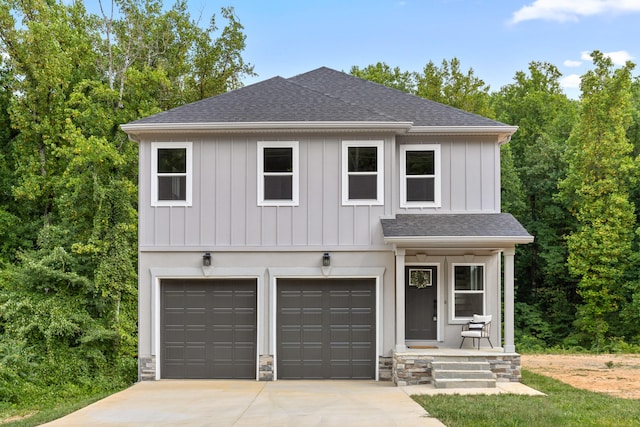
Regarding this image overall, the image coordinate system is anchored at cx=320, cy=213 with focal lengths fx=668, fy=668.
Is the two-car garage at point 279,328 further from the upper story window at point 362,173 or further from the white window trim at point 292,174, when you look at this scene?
the upper story window at point 362,173

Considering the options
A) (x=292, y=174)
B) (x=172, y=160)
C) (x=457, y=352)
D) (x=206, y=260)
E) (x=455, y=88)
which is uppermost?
(x=455, y=88)

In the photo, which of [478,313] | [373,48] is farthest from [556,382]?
[373,48]

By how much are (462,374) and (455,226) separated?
302cm

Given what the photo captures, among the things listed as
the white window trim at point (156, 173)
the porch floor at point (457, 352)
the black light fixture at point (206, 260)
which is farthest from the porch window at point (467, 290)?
the white window trim at point (156, 173)

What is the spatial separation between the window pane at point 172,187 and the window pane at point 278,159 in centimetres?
182

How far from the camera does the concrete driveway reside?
32.3 feet

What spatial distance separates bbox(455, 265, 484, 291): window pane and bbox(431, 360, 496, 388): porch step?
2338 millimetres

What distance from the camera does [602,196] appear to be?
Result: 82.2 feet

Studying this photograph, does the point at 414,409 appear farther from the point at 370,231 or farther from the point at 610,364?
the point at 610,364

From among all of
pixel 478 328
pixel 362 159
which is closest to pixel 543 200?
pixel 478 328

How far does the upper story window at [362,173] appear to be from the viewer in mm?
14211

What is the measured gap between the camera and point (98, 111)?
21938mm

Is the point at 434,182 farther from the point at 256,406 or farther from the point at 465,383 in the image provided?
the point at 256,406

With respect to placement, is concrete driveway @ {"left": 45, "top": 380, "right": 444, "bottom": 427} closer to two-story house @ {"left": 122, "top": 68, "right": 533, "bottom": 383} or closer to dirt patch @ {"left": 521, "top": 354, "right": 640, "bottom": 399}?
two-story house @ {"left": 122, "top": 68, "right": 533, "bottom": 383}
